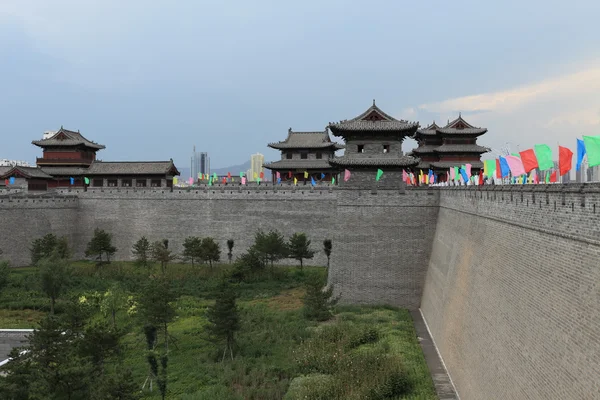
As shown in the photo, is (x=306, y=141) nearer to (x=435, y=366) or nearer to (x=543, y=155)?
(x=435, y=366)

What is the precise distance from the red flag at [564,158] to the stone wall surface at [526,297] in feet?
4.17

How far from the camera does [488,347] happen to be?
436 inches

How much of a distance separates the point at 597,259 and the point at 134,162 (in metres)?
36.0

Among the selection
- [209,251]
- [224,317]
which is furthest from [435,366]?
[209,251]

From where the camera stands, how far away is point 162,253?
29125 mm

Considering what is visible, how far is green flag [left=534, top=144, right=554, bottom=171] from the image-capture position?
1195 centimetres

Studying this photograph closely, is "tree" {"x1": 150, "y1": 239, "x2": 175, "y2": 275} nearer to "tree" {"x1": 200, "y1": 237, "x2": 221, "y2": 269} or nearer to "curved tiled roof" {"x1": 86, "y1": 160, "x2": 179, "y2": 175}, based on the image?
"tree" {"x1": 200, "y1": 237, "x2": 221, "y2": 269}

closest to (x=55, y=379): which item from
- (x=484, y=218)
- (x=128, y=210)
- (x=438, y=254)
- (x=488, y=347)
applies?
(x=488, y=347)

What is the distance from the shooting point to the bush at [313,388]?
40.8 ft

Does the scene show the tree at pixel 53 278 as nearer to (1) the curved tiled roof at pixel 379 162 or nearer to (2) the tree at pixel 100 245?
(2) the tree at pixel 100 245

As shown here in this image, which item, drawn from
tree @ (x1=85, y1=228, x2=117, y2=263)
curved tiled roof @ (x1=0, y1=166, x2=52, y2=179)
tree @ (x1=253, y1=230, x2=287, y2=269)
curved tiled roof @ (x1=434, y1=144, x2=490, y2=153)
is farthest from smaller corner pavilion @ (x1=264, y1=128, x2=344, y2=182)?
curved tiled roof @ (x1=0, y1=166, x2=52, y2=179)

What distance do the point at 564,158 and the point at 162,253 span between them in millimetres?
23772

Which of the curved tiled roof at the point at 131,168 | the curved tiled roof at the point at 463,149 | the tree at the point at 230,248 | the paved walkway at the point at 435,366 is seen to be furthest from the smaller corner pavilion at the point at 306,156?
the paved walkway at the point at 435,366

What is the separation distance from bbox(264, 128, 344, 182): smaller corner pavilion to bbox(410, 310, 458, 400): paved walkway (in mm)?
20372
